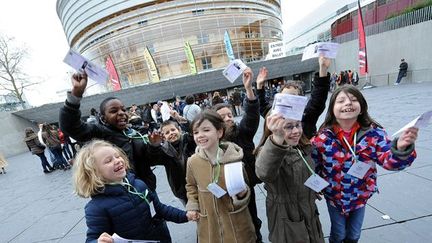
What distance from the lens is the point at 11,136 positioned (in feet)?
58.2

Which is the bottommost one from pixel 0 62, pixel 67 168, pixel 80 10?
pixel 67 168

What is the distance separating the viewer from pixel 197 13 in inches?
1401

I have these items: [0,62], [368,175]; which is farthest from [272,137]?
[0,62]

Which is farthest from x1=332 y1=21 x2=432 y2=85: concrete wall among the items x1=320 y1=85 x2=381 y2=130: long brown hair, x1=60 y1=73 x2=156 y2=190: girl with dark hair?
x1=60 y1=73 x2=156 y2=190: girl with dark hair

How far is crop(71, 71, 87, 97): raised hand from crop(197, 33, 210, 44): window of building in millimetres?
36883

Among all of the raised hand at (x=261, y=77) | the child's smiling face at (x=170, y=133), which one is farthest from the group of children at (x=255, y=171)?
the child's smiling face at (x=170, y=133)

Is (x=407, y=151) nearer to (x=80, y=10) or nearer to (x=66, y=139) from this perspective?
(x=66, y=139)

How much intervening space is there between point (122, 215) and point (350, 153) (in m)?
1.91

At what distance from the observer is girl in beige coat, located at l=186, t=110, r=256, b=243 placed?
1940mm

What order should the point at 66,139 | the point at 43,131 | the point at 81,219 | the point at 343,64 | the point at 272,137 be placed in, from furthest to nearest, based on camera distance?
1. the point at 343,64
2. the point at 66,139
3. the point at 43,131
4. the point at 81,219
5. the point at 272,137

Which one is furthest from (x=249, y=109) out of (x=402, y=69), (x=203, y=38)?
(x=203, y=38)

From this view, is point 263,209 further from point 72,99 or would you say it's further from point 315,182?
point 72,99

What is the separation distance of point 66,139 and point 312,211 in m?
9.77

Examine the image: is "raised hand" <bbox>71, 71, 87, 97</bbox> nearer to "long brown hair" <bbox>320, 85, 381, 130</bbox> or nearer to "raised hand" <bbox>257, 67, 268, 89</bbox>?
"raised hand" <bbox>257, 67, 268, 89</bbox>
